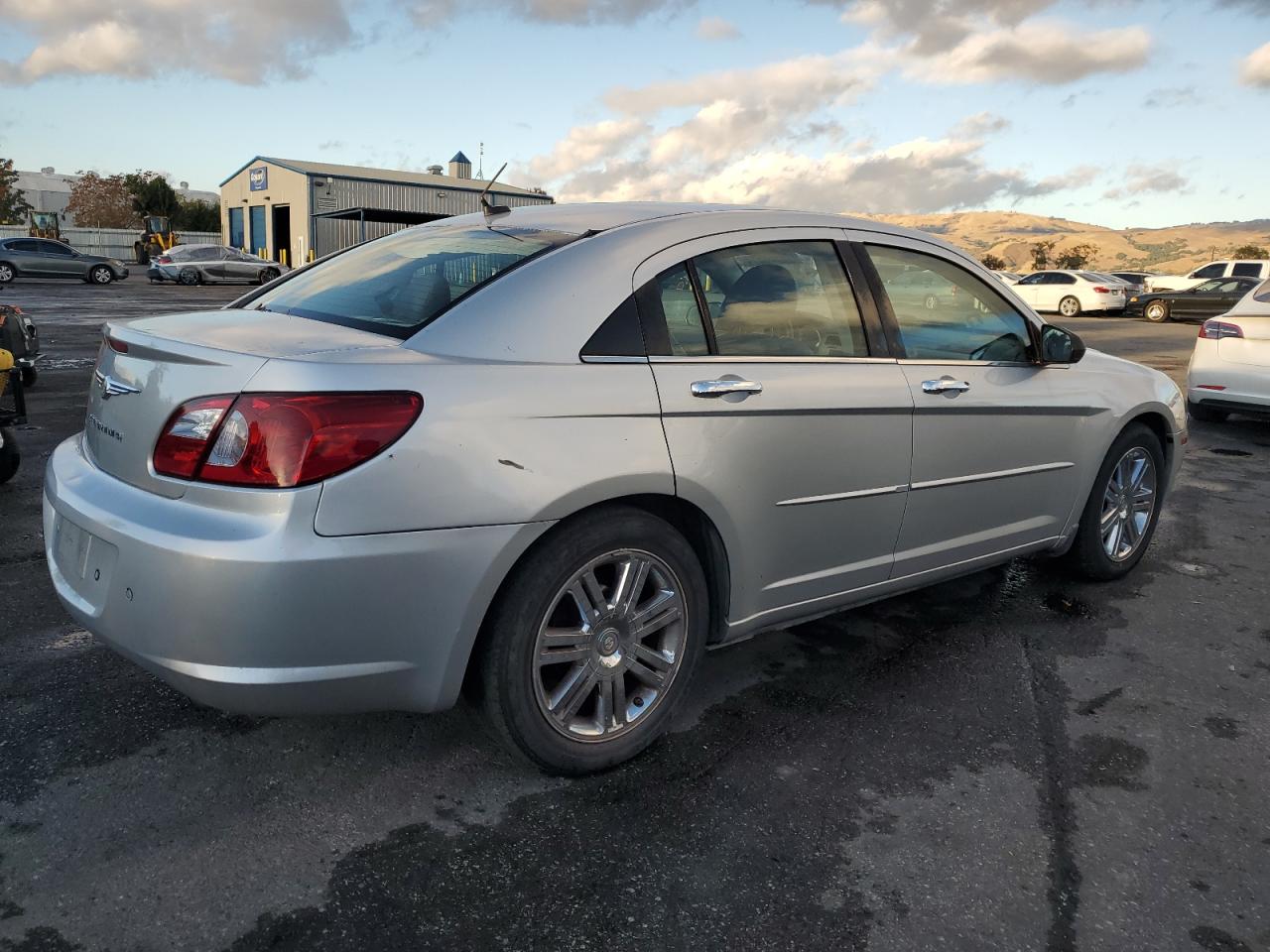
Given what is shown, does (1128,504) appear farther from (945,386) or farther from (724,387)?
(724,387)

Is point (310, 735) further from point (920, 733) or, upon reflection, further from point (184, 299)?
point (184, 299)

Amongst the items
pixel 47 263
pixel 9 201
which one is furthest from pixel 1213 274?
pixel 9 201

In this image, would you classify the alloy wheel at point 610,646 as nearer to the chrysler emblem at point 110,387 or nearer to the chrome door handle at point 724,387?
the chrome door handle at point 724,387

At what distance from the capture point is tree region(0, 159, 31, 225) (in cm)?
6925

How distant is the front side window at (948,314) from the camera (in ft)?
11.8

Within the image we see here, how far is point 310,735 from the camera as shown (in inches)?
120

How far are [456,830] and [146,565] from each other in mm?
1003

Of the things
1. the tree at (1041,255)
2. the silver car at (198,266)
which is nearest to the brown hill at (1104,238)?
the tree at (1041,255)

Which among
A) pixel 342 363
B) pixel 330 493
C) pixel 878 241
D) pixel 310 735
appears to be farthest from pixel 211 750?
pixel 878 241

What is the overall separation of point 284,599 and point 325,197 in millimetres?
44370

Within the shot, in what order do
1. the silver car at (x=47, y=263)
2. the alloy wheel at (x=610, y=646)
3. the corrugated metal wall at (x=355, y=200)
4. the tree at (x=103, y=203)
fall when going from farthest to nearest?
the tree at (x=103, y=203) → the corrugated metal wall at (x=355, y=200) → the silver car at (x=47, y=263) → the alloy wheel at (x=610, y=646)

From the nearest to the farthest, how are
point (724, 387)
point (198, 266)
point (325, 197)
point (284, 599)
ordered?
point (284, 599) < point (724, 387) < point (198, 266) < point (325, 197)

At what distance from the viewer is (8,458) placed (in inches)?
225

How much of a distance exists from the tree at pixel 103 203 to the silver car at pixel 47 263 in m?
44.1
